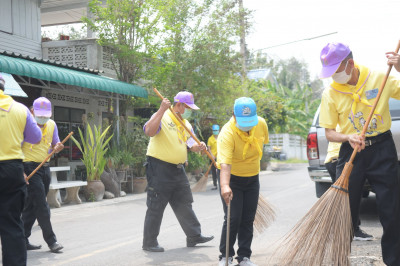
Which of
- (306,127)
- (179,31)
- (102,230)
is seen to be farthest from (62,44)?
(306,127)

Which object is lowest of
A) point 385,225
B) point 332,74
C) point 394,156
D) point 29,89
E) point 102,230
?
point 102,230

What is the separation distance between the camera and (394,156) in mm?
3881

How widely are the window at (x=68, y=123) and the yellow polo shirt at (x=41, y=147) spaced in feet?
26.6

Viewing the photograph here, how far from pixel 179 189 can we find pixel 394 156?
2.86 meters

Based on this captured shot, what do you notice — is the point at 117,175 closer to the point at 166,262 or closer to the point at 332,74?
the point at 166,262

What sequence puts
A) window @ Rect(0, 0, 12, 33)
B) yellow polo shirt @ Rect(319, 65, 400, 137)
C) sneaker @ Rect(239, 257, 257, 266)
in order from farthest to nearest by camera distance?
1. window @ Rect(0, 0, 12, 33)
2. sneaker @ Rect(239, 257, 257, 266)
3. yellow polo shirt @ Rect(319, 65, 400, 137)

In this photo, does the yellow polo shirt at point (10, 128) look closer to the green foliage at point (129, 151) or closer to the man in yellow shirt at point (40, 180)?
the man in yellow shirt at point (40, 180)

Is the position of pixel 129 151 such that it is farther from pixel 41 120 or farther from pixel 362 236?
pixel 362 236

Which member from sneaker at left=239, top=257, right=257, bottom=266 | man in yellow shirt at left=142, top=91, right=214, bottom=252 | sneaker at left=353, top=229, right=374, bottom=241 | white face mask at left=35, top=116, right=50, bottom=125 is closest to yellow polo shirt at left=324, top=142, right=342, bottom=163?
sneaker at left=353, top=229, right=374, bottom=241

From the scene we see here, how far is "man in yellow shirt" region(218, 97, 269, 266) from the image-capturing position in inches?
175

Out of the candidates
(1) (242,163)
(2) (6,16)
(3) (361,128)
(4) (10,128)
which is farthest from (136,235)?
(2) (6,16)

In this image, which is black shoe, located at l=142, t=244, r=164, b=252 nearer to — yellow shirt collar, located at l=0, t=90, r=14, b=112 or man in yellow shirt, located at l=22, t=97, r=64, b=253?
man in yellow shirt, located at l=22, t=97, r=64, b=253

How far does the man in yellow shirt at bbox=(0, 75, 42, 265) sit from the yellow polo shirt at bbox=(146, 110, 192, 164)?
1827 mm

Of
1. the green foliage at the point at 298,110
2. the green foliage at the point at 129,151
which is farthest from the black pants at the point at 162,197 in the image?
the green foliage at the point at 298,110
